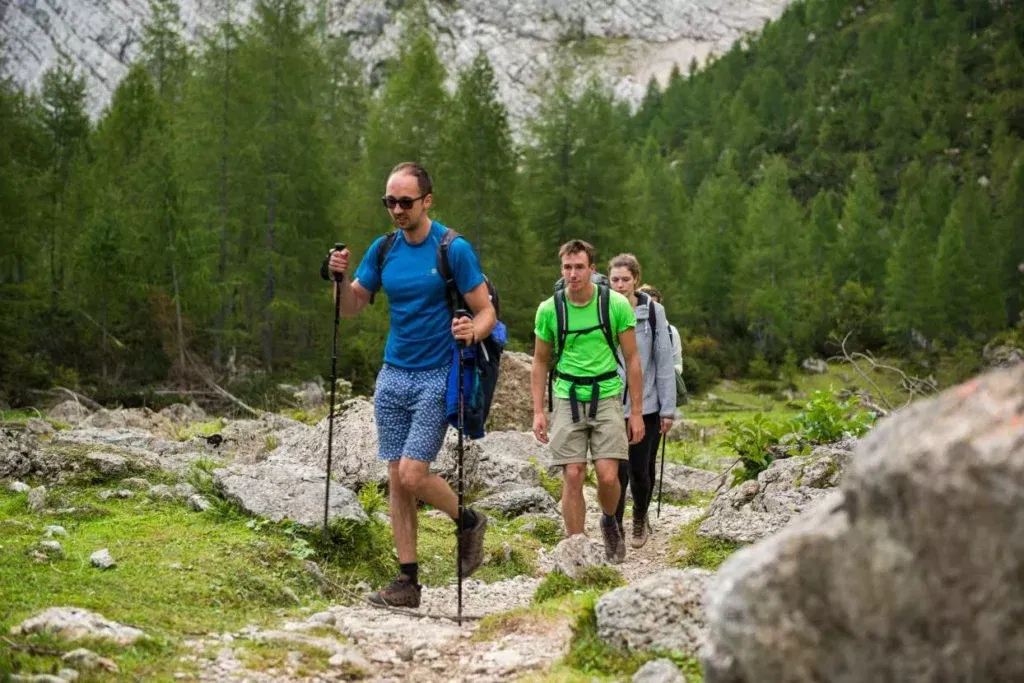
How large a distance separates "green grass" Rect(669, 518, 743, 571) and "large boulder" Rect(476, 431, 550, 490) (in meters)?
2.75

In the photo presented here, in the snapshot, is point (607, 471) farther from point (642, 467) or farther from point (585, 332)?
point (642, 467)

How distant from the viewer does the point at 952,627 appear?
225 cm

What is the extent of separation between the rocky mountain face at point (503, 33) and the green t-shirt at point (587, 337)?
366 feet

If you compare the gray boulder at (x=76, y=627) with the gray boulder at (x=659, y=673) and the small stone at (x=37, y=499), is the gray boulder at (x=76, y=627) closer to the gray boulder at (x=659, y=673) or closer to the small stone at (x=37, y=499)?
the gray boulder at (x=659, y=673)

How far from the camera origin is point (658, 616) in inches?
184

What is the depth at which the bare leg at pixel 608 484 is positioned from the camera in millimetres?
7383

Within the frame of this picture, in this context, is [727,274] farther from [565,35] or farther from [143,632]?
[565,35]

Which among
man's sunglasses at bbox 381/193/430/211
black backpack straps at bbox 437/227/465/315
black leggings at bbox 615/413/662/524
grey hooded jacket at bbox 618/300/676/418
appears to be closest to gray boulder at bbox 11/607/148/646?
black backpack straps at bbox 437/227/465/315

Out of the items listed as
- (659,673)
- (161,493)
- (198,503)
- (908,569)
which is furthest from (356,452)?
(908,569)

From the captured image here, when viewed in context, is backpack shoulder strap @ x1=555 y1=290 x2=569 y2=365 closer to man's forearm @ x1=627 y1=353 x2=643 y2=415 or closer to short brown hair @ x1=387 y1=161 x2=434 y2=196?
man's forearm @ x1=627 y1=353 x2=643 y2=415

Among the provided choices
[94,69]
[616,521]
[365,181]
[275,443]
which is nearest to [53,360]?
[365,181]

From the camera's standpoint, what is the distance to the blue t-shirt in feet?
19.3

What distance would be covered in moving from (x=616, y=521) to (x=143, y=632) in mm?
4099

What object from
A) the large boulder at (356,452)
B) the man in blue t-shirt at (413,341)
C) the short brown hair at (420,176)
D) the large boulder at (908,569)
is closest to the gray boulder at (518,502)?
the large boulder at (356,452)
